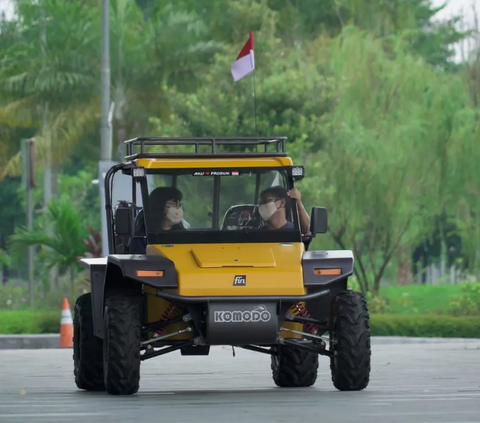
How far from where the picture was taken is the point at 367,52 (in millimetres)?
45719

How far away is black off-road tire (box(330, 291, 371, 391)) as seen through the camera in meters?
14.2

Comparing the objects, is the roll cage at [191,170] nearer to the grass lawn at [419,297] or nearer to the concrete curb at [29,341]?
the concrete curb at [29,341]

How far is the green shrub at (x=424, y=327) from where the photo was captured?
115 ft

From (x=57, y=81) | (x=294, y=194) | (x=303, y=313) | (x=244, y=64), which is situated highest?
(x=57, y=81)

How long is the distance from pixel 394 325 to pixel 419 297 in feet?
63.8

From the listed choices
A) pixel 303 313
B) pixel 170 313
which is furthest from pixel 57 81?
pixel 170 313

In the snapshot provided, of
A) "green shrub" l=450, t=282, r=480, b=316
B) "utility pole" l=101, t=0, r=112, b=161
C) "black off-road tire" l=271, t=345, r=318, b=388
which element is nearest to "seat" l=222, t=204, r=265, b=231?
"black off-road tire" l=271, t=345, r=318, b=388

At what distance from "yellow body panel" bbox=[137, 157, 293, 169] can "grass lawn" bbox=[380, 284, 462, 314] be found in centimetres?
3053

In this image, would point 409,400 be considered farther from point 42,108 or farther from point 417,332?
point 42,108

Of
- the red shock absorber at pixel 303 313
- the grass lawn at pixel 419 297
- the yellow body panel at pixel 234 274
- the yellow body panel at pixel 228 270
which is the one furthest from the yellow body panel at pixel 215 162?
the grass lawn at pixel 419 297

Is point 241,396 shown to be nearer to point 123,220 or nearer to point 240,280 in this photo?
point 240,280

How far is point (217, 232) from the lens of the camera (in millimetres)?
14867

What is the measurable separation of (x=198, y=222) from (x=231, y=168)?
Result: 60 cm

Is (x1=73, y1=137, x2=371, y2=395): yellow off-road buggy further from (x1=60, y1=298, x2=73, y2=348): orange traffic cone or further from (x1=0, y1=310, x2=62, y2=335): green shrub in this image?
(x1=0, y1=310, x2=62, y2=335): green shrub
